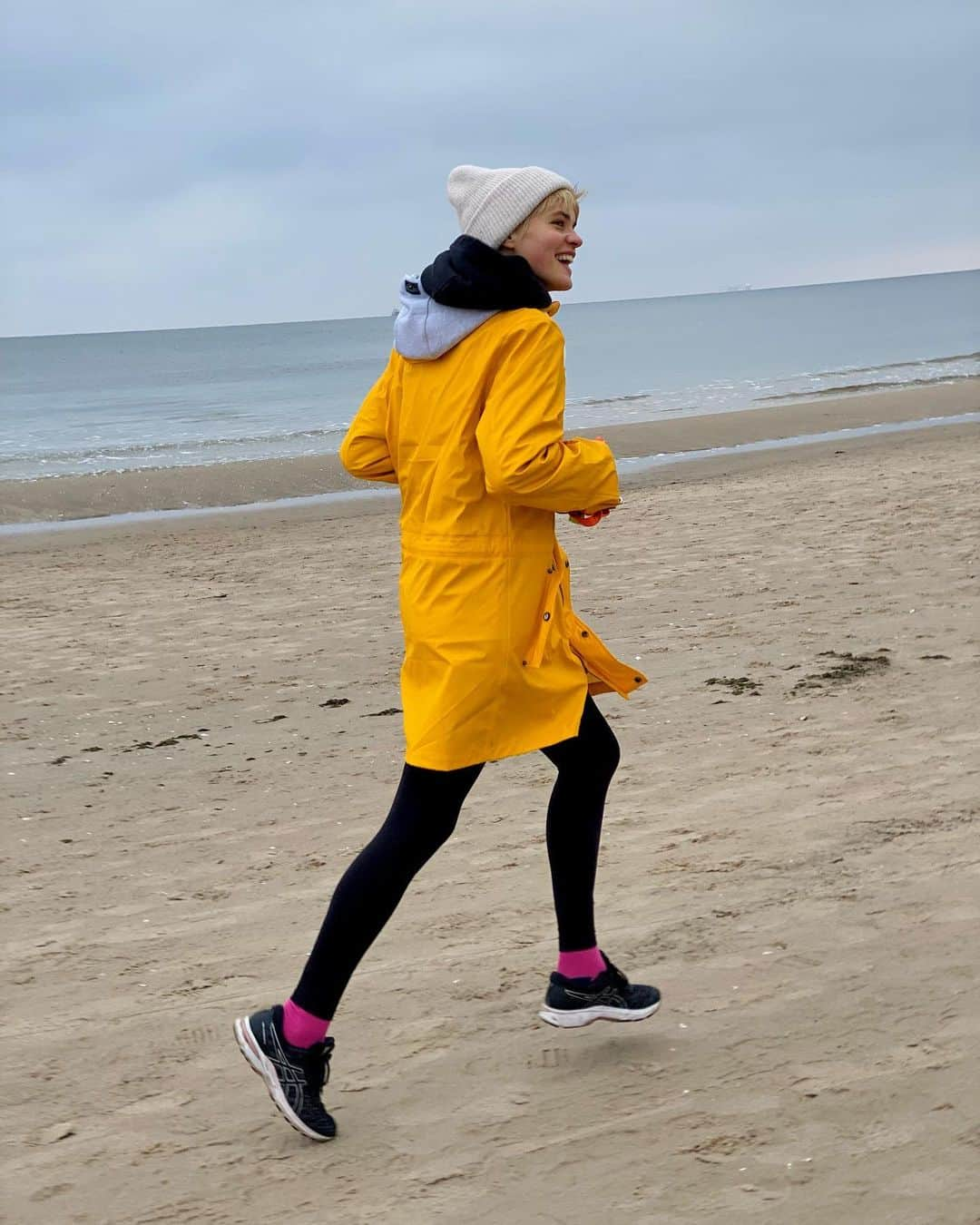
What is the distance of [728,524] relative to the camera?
36.3 ft

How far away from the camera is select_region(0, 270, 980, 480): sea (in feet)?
86.9

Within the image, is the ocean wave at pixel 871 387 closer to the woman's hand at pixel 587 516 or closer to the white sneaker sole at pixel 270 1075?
the woman's hand at pixel 587 516

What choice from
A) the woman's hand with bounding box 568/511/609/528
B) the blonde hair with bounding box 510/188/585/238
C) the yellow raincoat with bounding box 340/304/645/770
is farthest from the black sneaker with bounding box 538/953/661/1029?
the blonde hair with bounding box 510/188/585/238

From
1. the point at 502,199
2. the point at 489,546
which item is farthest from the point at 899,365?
the point at 489,546

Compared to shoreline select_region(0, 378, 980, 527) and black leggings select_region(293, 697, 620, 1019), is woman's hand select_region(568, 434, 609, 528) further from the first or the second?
shoreline select_region(0, 378, 980, 527)

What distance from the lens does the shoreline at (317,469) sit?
1702 centimetres

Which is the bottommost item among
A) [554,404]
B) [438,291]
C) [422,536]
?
[422,536]

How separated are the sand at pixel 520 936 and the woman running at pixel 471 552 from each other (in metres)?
0.35

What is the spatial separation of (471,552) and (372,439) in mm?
409

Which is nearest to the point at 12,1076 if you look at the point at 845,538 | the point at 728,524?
the point at 845,538

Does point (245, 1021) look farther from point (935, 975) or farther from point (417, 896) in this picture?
point (935, 975)

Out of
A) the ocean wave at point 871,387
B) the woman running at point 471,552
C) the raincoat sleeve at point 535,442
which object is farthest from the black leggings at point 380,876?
the ocean wave at point 871,387

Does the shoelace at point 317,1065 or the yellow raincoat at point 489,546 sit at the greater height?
the yellow raincoat at point 489,546

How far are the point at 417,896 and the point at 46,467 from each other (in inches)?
807
